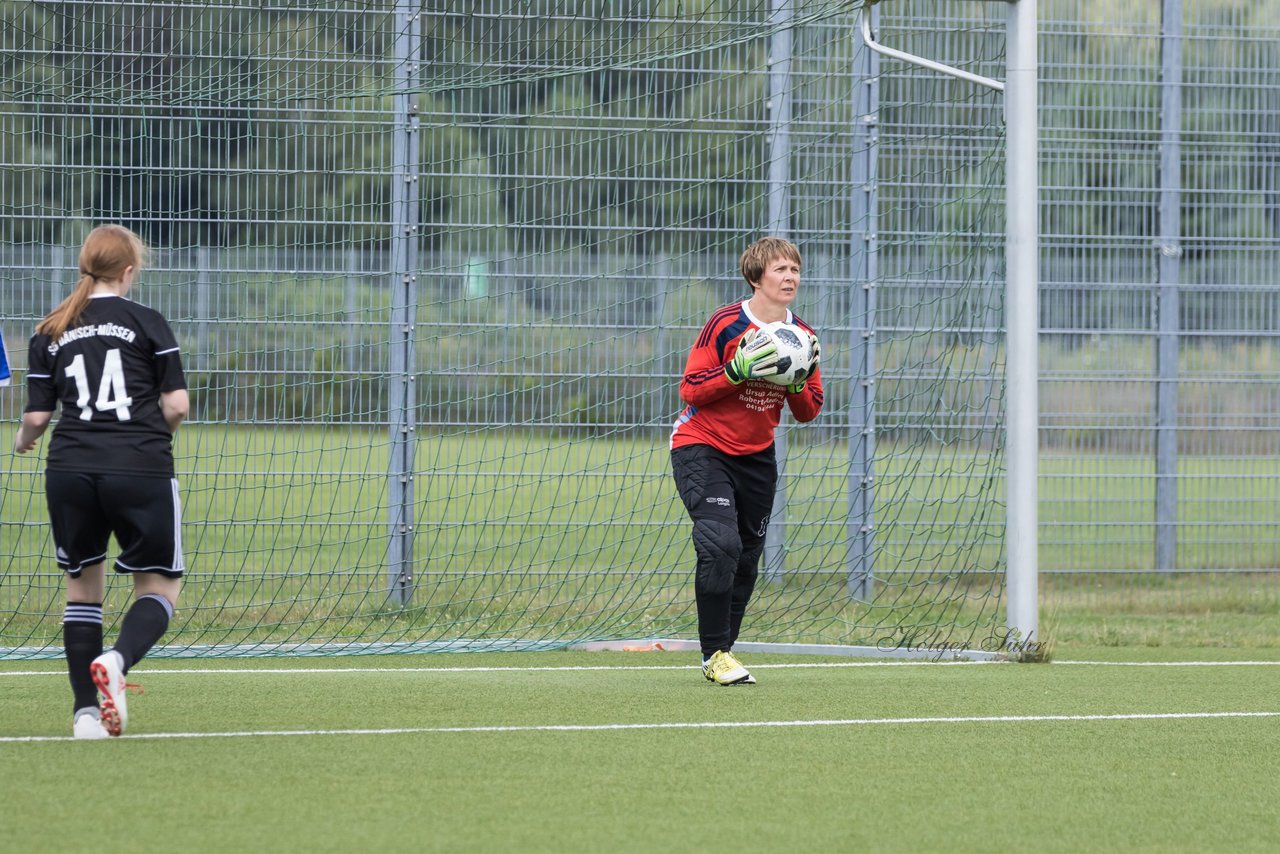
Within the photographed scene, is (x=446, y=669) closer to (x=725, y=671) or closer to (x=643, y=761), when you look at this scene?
(x=725, y=671)

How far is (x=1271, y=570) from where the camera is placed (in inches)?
409

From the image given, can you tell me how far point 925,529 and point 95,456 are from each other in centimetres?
572

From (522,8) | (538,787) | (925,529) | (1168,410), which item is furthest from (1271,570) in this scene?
(538,787)

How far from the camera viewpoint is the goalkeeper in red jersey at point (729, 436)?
6176mm

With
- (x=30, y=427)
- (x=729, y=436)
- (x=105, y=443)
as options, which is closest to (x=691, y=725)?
(x=729, y=436)

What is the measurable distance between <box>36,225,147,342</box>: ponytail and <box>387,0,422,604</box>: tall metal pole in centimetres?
399

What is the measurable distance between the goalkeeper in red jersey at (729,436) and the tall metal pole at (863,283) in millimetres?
3141

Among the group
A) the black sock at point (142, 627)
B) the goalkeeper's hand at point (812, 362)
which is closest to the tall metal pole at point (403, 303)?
the goalkeeper's hand at point (812, 362)

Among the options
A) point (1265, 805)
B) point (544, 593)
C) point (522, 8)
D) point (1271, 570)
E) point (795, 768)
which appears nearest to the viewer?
point (1265, 805)

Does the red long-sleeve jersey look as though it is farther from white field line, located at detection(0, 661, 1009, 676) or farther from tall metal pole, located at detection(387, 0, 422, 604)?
tall metal pole, located at detection(387, 0, 422, 604)

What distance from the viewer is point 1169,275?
1063cm

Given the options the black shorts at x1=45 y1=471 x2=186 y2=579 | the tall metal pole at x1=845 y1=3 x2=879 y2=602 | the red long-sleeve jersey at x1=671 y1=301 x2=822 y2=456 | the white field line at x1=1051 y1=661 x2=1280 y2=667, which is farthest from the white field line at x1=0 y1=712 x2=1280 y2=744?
the tall metal pole at x1=845 y1=3 x2=879 y2=602

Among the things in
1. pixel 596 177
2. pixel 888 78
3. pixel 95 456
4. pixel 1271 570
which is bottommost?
pixel 1271 570

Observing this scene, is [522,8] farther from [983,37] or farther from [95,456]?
[95,456]
